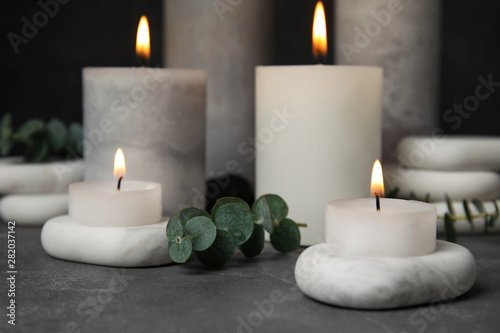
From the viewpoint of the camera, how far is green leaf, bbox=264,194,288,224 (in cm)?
99

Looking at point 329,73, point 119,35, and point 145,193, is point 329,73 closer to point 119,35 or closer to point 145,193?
point 145,193

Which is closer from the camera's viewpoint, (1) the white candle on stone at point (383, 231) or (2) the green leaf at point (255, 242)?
(1) the white candle on stone at point (383, 231)

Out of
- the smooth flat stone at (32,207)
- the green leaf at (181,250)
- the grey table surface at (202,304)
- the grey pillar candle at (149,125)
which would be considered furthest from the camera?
the smooth flat stone at (32,207)

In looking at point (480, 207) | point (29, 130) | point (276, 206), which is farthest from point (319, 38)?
point (29, 130)

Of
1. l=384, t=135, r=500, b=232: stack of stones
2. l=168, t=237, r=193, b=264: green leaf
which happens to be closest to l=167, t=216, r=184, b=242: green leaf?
l=168, t=237, r=193, b=264: green leaf

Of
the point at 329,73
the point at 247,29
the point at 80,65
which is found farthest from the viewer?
the point at 80,65

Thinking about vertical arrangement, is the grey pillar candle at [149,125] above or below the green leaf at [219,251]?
above

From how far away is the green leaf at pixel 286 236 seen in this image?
3.28 ft

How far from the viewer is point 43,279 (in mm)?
894

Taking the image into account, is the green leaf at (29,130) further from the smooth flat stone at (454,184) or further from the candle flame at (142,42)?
the smooth flat stone at (454,184)

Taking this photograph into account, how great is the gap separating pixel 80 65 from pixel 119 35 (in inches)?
4.9

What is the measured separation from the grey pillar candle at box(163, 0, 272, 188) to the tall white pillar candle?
378 mm

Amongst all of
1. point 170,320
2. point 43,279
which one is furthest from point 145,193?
point 170,320

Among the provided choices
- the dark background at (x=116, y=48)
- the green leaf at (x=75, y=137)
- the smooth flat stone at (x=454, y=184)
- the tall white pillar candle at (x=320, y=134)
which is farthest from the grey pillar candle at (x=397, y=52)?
the green leaf at (x=75, y=137)
